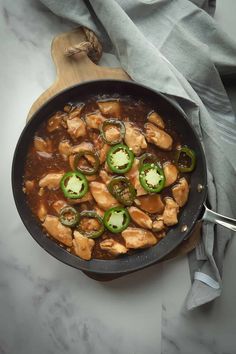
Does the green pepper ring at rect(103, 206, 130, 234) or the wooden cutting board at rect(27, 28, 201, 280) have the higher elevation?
the wooden cutting board at rect(27, 28, 201, 280)

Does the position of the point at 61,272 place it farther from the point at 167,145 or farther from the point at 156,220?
the point at 167,145

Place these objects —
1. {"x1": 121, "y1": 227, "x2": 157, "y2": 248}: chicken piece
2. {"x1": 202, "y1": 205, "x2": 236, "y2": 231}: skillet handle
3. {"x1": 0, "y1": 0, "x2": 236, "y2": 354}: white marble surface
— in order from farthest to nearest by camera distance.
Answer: {"x1": 0, "y1": 0, "x2": 236, "y2": 354}: white marble surface
{"x1": 121, "y1": 227, "x2": 157, "y2": 248}: chicken piece
{"x1": 202, "y1": 205, "x2": 236, "y2": 231}: skillet handle

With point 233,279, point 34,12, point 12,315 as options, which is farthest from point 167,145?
point 12,315

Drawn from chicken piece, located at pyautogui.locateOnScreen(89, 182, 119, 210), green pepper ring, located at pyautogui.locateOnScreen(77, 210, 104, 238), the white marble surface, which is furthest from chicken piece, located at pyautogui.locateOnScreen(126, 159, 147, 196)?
the white marble surface

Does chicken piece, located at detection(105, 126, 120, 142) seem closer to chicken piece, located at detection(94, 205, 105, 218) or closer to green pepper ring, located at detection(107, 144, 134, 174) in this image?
green pepper ring, located at detection(107, 144, 134, 174)

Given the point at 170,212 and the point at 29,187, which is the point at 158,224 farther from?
the point at 29,187

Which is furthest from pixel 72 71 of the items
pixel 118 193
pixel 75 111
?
pixel 118 193
